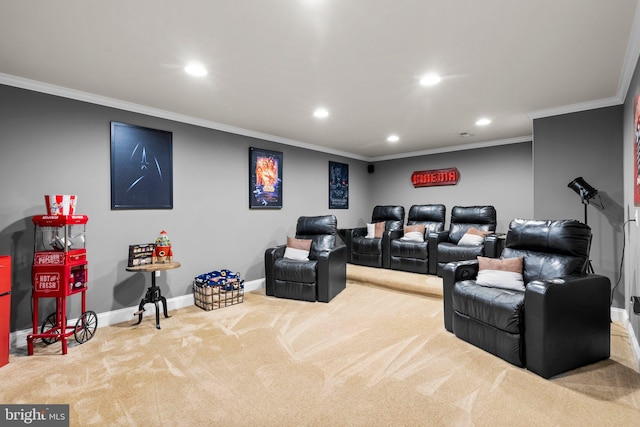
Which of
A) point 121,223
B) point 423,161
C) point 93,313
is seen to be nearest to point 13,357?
point 93,313

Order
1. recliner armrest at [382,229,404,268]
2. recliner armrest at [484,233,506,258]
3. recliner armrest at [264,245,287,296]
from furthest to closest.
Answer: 1. recliner armrest at [382,229,404,268]
2. recliner armrest at [484,233,506,258]
3. recliner armrest at [264,245,287,296]

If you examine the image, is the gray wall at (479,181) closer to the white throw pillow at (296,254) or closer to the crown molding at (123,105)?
the crown molding at (123,105)

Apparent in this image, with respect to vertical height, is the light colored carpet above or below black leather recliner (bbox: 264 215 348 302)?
below

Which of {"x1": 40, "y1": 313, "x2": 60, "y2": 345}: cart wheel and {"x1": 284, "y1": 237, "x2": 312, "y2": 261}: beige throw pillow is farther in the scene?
{"x1": 284, "y1": 237, "x2": 312, "y2": 261}: beige throw pillow

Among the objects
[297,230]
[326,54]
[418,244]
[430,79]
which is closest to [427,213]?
Result: [418,244]

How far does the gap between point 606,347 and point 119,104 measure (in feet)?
16.1

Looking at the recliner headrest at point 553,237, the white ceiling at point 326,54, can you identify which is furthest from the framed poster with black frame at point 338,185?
the recliner headrest at point 553,237

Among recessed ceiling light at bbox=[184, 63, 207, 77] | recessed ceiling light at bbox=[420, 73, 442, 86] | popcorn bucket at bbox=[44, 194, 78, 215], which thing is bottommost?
popcorn bucket at bbox=[44, 194, 78, 215]

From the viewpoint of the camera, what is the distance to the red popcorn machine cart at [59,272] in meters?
2.63

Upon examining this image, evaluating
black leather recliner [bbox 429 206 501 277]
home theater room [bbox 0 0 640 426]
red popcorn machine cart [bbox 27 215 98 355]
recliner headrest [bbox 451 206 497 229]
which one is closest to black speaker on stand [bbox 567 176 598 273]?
home theater room [bbox 0 0 640 426]

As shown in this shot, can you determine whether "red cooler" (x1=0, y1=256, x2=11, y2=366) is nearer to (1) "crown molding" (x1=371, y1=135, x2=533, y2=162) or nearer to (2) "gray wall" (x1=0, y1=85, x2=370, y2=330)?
(2) "gray wall" (x1=0, y1=85, x2=370, y2=330)

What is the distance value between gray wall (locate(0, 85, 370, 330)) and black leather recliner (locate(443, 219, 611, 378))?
9.63 feet

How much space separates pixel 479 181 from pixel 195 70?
505 cm

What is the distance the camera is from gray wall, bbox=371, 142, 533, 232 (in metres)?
5.39
